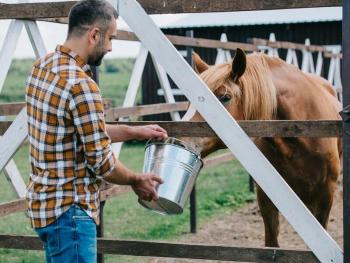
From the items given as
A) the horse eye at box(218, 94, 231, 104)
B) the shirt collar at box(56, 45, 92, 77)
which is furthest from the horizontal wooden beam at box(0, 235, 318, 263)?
the shirt collar at box(56, 45, 92, 77)

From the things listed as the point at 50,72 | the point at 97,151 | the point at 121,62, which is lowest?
the point at 97,151

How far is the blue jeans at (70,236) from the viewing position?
2.76m

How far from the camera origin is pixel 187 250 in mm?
3607

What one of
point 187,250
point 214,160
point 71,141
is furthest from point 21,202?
point 214,160

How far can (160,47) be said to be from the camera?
11.2 ft

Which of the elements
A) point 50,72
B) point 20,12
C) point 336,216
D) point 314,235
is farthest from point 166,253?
point 336,216

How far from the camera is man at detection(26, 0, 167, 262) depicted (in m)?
2.70

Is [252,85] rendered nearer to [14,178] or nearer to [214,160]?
[14,178]

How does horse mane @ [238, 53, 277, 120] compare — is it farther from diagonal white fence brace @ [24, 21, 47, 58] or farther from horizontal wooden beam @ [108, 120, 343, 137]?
diagonal white fence brace @ [24, 21, 47, 58]

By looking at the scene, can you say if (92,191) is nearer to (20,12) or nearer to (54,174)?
(54,174)

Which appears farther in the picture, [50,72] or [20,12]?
[20,12]

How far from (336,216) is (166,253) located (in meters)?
5.37

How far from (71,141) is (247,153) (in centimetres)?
97

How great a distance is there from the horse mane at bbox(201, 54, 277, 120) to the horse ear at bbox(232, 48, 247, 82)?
0.11 ft
